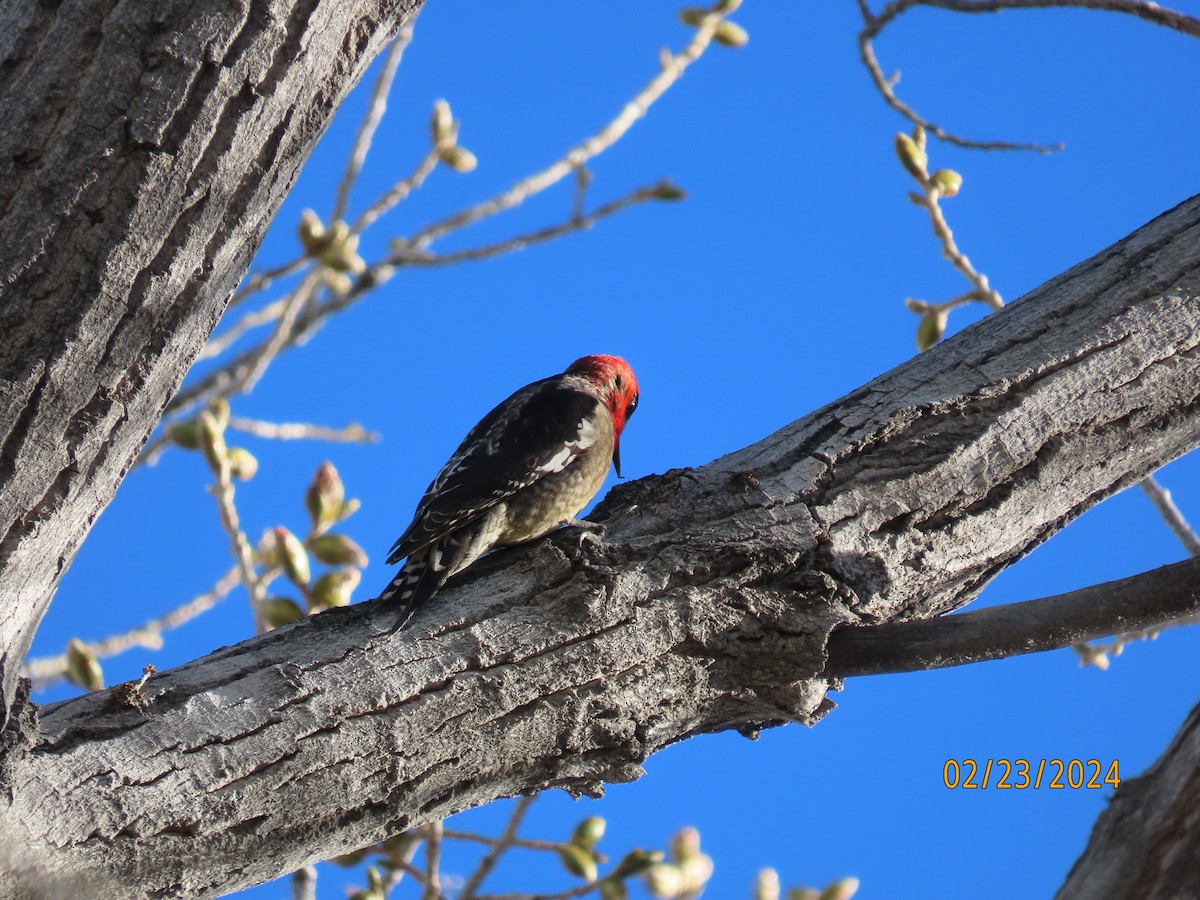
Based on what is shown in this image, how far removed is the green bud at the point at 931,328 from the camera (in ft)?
12.1

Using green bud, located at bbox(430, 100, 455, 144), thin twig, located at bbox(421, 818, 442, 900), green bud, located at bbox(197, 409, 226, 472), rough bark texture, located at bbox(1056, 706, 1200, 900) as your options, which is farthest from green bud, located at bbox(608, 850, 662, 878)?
green bud, located at bbox(430, 100, 455, 144)

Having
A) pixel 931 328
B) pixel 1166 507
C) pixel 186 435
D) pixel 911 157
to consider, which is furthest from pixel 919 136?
pixel 186 435

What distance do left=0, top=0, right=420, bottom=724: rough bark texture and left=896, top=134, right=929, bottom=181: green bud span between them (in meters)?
2.34

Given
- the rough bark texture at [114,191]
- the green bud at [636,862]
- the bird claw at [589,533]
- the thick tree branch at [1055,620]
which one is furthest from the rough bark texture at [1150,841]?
the green bud at [636,862]

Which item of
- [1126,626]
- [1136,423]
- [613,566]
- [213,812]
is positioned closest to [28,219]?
[213,812]

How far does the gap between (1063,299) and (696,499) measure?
3.48 feet

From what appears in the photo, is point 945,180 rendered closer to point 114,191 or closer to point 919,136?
point 919,136

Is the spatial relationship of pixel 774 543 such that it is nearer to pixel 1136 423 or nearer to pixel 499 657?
pixel 499 657

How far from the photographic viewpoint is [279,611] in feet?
10.4

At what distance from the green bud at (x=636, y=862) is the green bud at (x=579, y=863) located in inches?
6.7

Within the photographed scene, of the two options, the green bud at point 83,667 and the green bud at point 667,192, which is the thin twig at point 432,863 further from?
Answer: the green bud at point 667,192

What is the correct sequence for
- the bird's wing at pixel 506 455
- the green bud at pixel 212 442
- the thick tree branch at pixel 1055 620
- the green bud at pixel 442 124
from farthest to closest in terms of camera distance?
the green bud at pixel 442 124
the green bud at pixel 212 442
the bird's wing at pixel 506 455
the thick tree branch at pixel 1055 620

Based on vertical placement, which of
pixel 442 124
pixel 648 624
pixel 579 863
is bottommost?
pixel 579 863

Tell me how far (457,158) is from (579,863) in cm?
269
